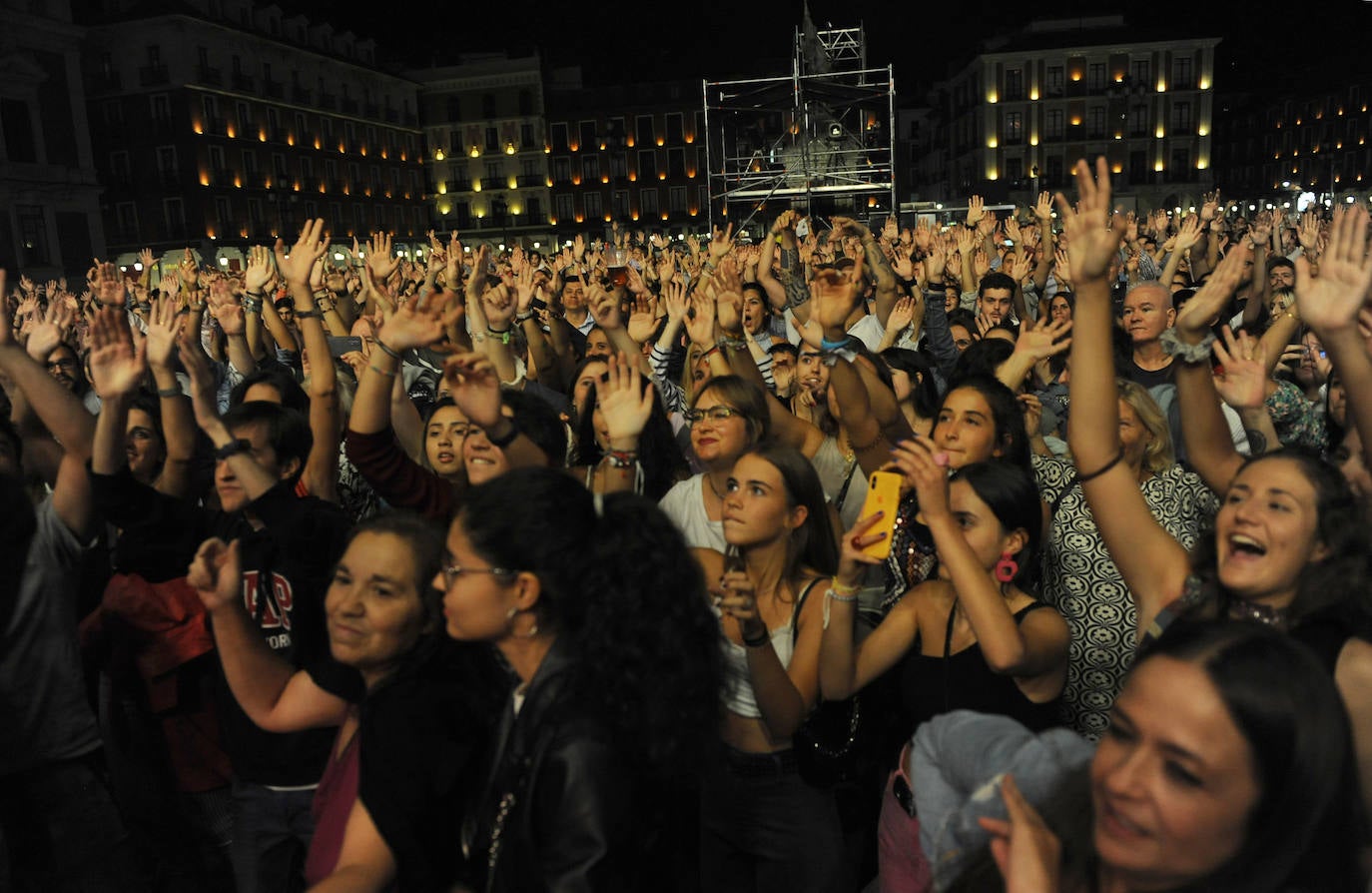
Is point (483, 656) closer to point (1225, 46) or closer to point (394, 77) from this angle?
point (394, 77)

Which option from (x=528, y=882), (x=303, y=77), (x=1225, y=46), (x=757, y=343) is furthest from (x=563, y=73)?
(x=528, y=882)

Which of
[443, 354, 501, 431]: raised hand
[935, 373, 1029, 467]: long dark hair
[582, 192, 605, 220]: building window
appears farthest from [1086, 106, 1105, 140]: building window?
[443, 354, 501, 431]: raised hand

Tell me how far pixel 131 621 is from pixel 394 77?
67634mm

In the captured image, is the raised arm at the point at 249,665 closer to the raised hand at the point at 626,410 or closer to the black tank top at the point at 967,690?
the raised hand at the point at 626,410

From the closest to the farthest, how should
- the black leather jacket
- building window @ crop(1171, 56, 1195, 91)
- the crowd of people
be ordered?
the crowd of people → the black leather jacket → building window @ crop(1171, 56, 1195, 91)

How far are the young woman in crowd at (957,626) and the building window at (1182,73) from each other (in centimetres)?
7384

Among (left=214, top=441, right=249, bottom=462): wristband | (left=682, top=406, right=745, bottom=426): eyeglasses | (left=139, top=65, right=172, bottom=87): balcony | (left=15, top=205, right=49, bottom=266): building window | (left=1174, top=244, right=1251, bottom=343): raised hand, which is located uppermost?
(left=139, top=65, right=172, bottom=87): balcony

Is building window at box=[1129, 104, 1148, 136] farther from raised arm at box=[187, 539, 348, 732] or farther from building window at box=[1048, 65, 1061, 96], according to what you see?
raised arm at box=[187, 539, 348, 732]

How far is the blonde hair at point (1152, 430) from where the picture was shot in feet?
12.1

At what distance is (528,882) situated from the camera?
69.9 inches

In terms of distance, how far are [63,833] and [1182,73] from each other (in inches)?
2973

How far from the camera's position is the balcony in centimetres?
4753

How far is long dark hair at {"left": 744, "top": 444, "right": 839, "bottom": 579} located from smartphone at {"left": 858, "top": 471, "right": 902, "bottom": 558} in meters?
0.49

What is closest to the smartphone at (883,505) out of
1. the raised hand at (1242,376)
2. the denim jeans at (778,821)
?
the denim jeans at (778,821)
